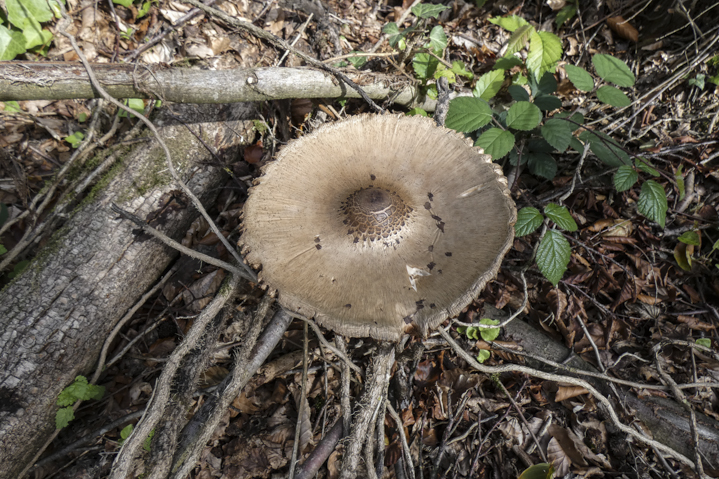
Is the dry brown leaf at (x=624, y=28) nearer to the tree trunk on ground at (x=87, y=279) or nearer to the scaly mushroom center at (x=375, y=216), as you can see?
the scaly mushroom center at (x=375, y=216)

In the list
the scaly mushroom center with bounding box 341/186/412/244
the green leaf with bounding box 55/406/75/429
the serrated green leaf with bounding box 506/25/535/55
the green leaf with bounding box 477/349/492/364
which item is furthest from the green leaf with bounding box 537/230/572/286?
the green leaf with bounding box 55/406/75/429

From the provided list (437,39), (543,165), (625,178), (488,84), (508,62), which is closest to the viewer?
(625,178)

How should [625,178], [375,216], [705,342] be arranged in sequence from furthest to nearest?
[705,342], [625,178], [375,216]

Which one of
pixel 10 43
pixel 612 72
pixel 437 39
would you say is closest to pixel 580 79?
pixel 612 72

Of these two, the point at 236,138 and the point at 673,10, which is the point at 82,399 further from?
the point at 673,10

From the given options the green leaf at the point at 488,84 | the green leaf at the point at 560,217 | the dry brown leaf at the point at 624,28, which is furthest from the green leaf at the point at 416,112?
the dry brown leaf at the point at 624,28

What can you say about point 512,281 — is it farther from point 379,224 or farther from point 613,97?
point 613,97
